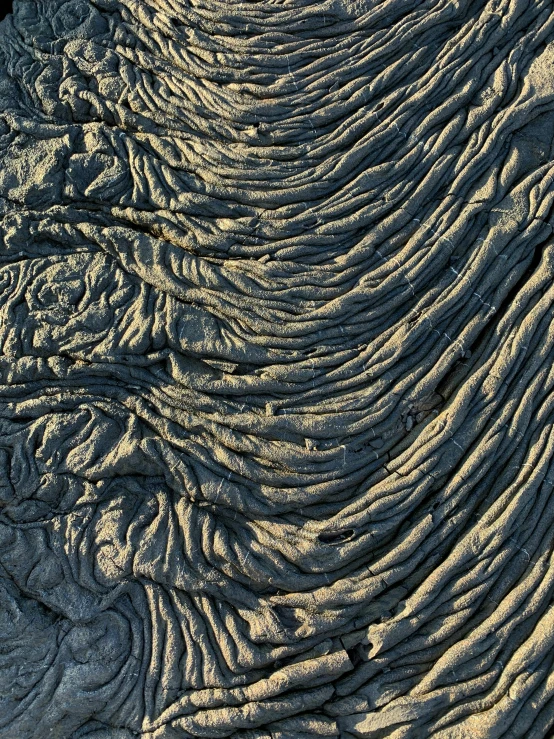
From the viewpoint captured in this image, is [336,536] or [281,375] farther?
[281,375]

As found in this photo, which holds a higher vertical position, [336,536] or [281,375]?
[281,375]

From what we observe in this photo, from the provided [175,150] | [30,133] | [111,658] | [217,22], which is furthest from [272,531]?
[217,22]

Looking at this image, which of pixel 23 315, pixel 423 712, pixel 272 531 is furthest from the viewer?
pixel 23 315

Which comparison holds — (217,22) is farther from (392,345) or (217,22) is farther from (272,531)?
(272,531)
